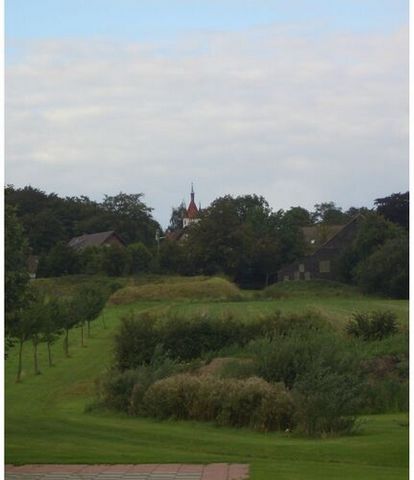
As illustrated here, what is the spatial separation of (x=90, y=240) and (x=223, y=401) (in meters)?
25.7

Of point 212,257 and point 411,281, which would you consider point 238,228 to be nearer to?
point 212,257

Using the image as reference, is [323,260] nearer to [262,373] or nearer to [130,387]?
[262,373]

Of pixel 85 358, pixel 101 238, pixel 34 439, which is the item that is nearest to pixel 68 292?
pixel 85 358

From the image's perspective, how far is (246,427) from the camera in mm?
16484

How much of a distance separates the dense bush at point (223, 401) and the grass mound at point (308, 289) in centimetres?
3190

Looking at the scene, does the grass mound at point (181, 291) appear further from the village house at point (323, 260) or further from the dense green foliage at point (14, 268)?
the dense green foliage at point (14, 268)

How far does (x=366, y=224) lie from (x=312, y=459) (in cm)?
4361

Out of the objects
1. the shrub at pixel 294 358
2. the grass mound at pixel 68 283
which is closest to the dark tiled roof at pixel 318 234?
the grass mound at pixel 68 283

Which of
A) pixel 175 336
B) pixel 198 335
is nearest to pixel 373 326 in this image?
pixel 198 335

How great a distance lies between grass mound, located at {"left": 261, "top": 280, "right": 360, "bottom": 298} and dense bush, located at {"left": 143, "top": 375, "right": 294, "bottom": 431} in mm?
31902

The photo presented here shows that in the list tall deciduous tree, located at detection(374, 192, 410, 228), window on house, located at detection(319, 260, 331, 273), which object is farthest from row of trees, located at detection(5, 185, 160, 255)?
tall deciduous tree, located at detection(374, 192, 410, 228)

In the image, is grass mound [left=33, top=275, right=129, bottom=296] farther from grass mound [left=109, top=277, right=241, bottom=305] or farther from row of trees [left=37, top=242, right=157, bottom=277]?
grass mound [left=109, top=277, right=241, bottom=305]

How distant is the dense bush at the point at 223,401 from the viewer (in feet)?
52.2

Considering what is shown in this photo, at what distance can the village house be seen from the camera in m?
58.1
